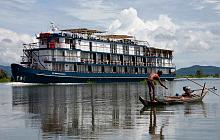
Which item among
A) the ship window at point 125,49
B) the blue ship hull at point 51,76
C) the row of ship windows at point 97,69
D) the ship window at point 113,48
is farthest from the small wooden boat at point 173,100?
the ship window at point 125,49

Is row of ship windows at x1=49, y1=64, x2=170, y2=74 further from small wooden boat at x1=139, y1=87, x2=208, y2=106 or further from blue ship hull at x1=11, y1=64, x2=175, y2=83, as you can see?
small wooden boat at x1=139, y1=87, x2=208, y2=106

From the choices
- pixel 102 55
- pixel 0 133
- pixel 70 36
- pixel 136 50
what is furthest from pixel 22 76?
pixel 0 133

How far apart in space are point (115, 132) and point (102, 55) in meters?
74.5

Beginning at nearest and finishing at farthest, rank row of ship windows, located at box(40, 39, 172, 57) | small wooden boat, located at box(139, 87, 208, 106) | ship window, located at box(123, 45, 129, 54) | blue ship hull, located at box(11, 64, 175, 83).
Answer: small wooden boat, located at box(139, 87, 208, 106), blue ship hull, located at box(11, 64, 175, 83), row of ship windows, located at box(40, 39, 172, 57), ship window, located at box(123, 45, 129, 54)

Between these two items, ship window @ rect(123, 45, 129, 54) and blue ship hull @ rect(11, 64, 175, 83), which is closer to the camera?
blue ship hull @ rect(11, 64, 175, 83)

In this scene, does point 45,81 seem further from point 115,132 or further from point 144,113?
point 115,132

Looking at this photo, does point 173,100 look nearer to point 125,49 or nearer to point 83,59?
point 83,59

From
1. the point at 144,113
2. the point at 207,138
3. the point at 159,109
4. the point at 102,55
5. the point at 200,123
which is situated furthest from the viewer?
the point at 102,55

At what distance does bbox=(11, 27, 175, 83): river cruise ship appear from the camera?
258 feet

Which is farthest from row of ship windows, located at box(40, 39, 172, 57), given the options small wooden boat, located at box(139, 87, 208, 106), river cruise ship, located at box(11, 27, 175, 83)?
small wooden boat, located at box(139, 87, 208, 106)

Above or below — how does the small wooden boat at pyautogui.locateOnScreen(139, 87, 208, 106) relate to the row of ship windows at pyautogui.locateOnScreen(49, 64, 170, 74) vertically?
below

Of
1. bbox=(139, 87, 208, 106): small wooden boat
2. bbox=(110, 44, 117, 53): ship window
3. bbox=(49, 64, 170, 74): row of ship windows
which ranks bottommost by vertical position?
A: bbox=(139, 87, 208, 106): small wooden boat

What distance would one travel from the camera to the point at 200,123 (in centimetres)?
1894

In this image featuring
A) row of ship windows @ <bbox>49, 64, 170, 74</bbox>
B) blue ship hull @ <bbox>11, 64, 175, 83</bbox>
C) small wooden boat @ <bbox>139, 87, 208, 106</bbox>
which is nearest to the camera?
small wooden boat @ <bbox>139, 87, 208, 106</bbox>
